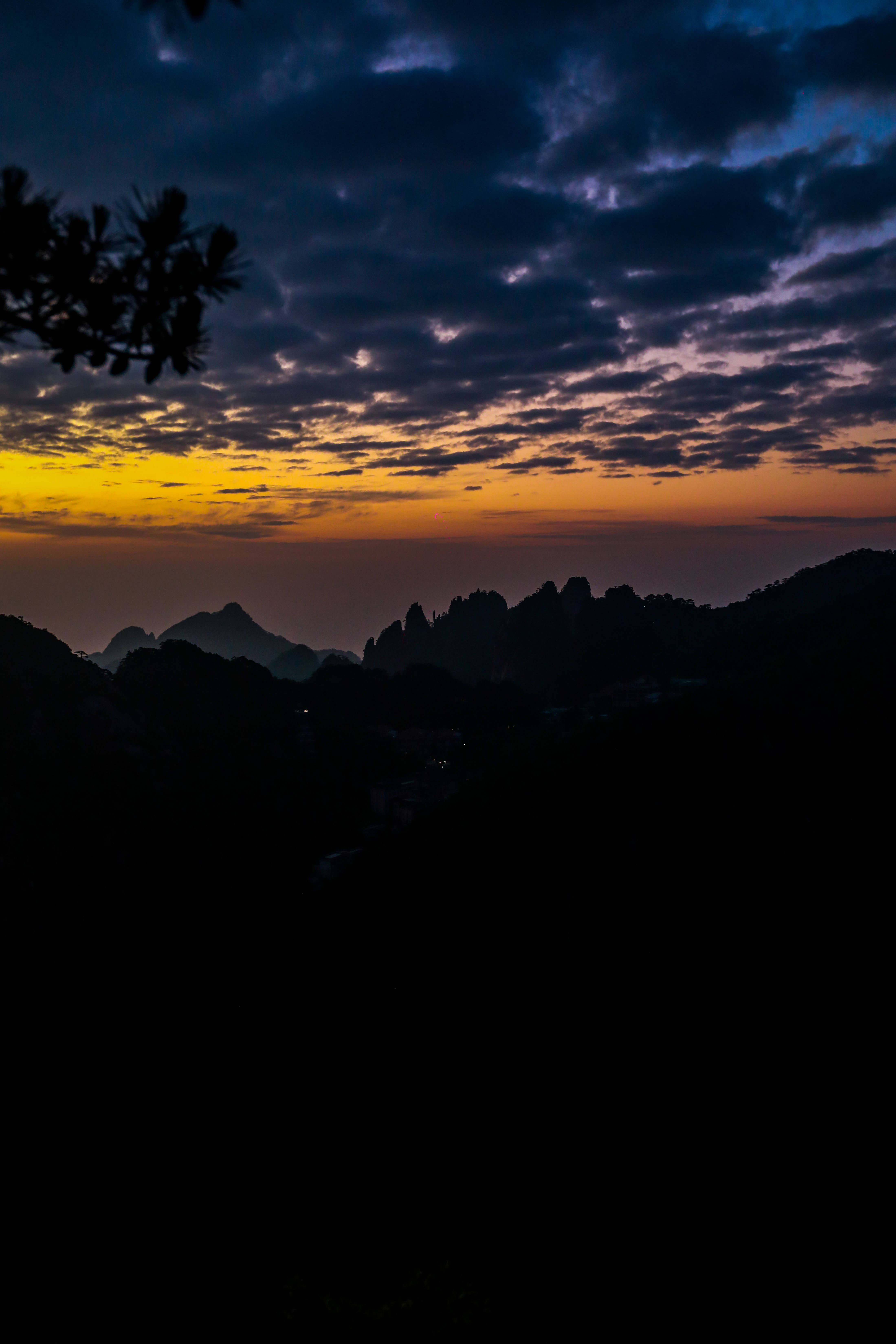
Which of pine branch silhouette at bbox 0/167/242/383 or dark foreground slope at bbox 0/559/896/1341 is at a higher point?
pine branch silhouette at bbox 0/167/242/383

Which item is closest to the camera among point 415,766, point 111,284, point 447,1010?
point 111,284

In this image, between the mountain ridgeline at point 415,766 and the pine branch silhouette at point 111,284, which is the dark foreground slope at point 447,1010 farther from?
the pine branch silhouette at point 111,284

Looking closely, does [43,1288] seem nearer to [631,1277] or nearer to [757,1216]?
[631,1277]

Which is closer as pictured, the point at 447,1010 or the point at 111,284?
the point at 111,284

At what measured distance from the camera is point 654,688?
154 meters

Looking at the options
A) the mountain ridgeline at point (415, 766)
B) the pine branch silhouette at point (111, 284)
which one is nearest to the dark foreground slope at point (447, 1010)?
the mountain ridgeline at point (415, 766)

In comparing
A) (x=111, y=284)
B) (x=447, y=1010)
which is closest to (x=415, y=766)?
(x=447, y=1010)

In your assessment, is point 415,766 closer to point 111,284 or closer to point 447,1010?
point 447,1010

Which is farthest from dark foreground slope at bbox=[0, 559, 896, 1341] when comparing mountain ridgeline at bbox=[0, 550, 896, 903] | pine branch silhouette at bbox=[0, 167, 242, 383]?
pine branch silhouette at bbox=[0, 167, 242, 383]

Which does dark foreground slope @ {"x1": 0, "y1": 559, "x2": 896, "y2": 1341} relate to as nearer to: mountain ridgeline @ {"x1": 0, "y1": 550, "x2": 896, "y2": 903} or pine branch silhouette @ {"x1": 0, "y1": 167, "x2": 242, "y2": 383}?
mountain ridgeline @ {"x1": 0, "y1": 550, "x2": 896, "y2": 903}

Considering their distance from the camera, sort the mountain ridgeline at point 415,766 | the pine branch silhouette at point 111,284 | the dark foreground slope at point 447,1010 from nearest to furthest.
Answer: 1. the pine branch silhouette at point 111,284
2. the dark foreground slope at point 447,1010
3. the mountain ridgeline at point 415,766

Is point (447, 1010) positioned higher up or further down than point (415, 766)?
further down

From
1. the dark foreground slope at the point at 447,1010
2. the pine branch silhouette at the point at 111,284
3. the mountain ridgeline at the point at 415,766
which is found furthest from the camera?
the mountain ridgeline at the point at 415,766

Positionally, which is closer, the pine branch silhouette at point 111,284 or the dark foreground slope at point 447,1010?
the pine branch silhouette at point 111,284
